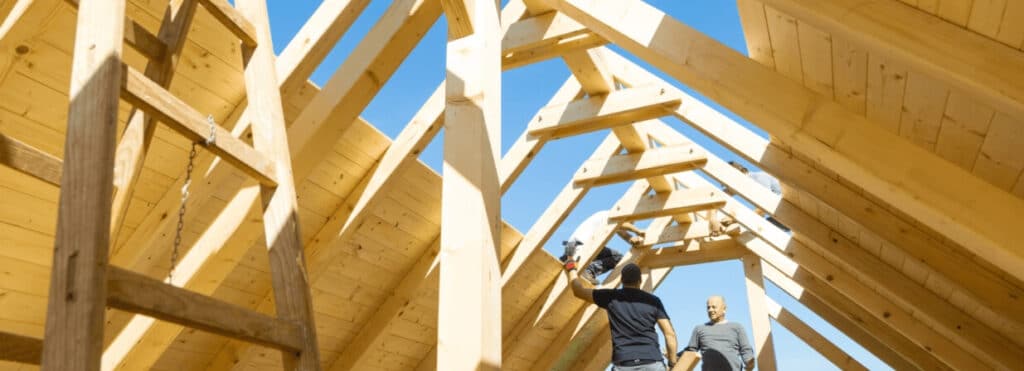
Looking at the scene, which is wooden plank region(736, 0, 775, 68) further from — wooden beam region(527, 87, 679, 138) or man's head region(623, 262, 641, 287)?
man's head region(623, 262, 641, 287)

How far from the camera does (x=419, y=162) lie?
402 cm

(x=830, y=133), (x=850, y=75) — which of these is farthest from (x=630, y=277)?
(x=850, y=75)

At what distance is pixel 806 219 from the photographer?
444 cm

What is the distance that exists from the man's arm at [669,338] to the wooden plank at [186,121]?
2586 mm

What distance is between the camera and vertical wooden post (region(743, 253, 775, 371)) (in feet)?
20.4

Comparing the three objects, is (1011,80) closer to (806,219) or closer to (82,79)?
(82,79)

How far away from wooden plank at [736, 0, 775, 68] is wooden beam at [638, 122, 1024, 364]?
2.06m

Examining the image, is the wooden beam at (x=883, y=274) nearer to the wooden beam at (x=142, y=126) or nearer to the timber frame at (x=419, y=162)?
the timber frame at (x=419, y=162)

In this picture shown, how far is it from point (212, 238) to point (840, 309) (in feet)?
17.8

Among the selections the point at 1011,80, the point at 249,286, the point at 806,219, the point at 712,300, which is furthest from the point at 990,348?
the point at 249,286

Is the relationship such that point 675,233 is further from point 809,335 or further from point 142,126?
point 142,126

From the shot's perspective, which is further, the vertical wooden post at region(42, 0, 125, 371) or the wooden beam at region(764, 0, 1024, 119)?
the wooden beam at region(764, 0, 1024, 119)

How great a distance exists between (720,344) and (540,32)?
2.25 meters

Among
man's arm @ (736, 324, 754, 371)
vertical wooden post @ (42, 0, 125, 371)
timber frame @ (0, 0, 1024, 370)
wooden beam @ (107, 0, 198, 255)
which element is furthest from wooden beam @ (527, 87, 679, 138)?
vertical wooden post @ (42, 0, 125, 371)
